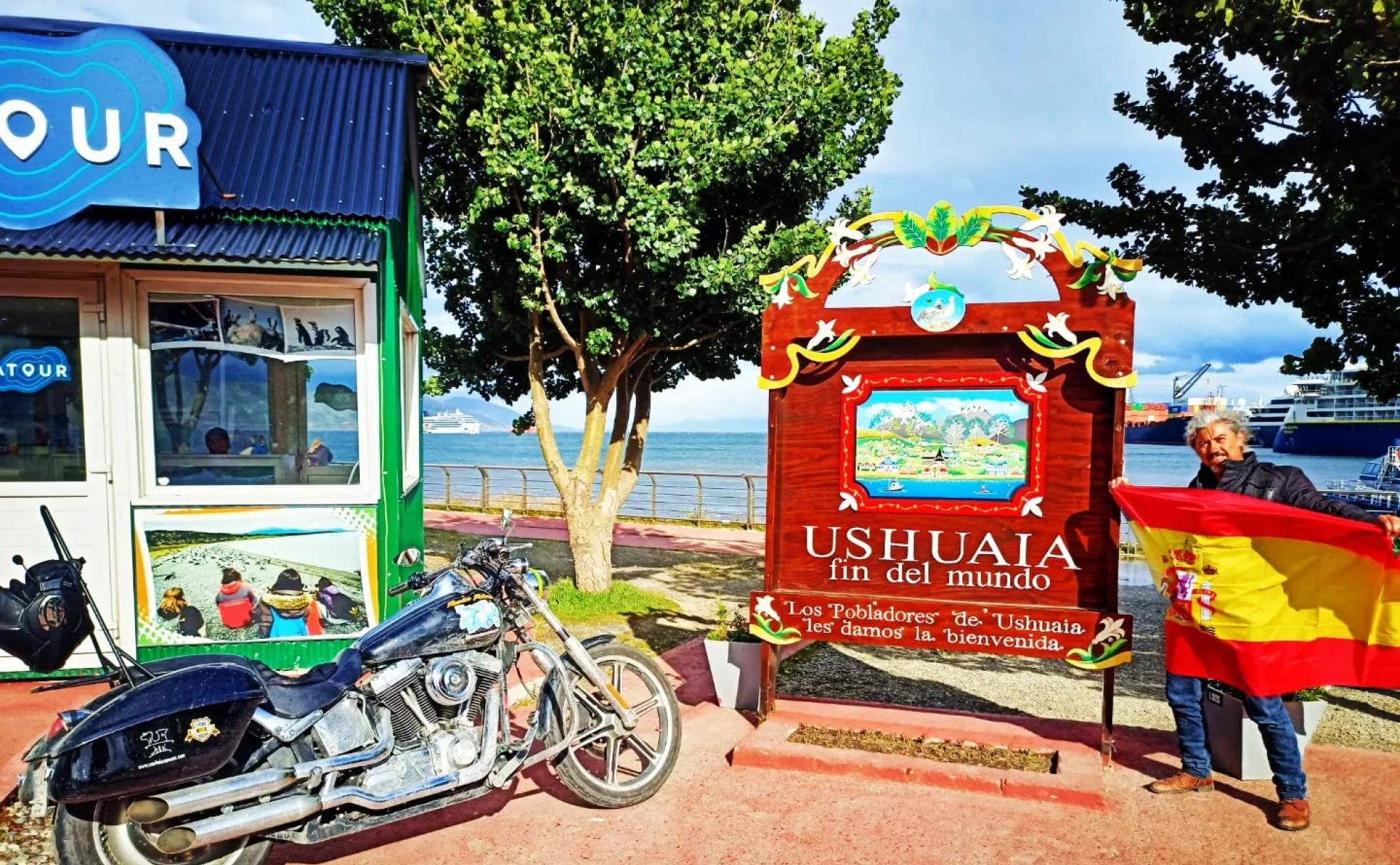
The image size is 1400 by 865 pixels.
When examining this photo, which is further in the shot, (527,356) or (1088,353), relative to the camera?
(527,356)

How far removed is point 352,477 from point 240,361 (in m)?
1.09

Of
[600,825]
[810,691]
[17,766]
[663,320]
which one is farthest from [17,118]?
[810,691]

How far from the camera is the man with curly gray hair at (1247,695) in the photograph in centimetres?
400

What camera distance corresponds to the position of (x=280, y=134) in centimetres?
632

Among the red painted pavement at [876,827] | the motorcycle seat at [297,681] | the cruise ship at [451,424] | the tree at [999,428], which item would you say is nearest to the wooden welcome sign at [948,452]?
the tree at [999,428]

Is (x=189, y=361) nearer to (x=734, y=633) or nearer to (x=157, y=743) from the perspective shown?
(x=157, y=743)

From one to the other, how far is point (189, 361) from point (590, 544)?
4.01m

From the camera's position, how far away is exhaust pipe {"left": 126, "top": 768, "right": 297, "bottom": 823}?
307cm

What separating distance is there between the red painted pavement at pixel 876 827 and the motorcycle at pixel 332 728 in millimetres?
292

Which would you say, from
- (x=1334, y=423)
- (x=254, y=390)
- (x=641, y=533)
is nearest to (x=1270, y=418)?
(x=1334, y=423)

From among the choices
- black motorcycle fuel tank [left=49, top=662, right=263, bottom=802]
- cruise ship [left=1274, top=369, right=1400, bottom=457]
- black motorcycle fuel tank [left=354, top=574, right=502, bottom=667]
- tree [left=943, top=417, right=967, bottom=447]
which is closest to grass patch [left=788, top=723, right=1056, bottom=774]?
tree [left=943, top=417, right=967, bottom=447]

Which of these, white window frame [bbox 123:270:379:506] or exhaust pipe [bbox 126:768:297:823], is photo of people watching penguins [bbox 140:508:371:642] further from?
exhaust pipe [bbox 126:768:297:823]

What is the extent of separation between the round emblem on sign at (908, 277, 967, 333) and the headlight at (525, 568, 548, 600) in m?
2.54

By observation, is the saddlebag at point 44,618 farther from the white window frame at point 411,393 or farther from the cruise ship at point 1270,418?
the cruise ship at point 1270,418
